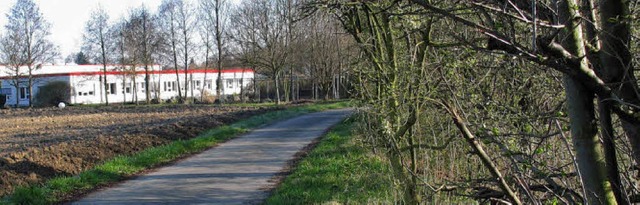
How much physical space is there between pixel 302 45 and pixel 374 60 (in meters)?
42.8

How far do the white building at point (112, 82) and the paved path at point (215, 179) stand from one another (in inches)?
1931

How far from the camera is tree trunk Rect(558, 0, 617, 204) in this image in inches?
88.9

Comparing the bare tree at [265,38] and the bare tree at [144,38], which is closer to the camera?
the bare tree at [265,38]

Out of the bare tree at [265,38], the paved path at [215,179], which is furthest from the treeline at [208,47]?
the paved path at [215,179]

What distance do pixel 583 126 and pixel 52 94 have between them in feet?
225

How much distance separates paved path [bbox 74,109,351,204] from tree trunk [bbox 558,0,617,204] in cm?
727

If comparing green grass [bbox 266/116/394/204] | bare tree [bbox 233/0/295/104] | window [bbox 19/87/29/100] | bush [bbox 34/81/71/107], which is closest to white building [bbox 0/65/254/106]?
window [bbox 19/87/29/100]

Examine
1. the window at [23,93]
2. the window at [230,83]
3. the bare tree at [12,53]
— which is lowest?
the window at [23,93]

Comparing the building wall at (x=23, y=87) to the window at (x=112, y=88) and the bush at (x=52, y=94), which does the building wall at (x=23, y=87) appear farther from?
the window at (x=112, y=88)

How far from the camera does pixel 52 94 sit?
6444cm

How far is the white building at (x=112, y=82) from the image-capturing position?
6700 centimetres

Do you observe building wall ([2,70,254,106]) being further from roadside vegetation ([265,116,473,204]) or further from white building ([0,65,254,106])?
roadside vegetation ([265,116,473,204])

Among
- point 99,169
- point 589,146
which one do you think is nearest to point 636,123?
point 589,146

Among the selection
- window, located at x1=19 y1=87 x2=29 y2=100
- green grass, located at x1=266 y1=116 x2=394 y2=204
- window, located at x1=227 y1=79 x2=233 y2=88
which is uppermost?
window, located at x1=227 y1=79 x2=233 y2=88
